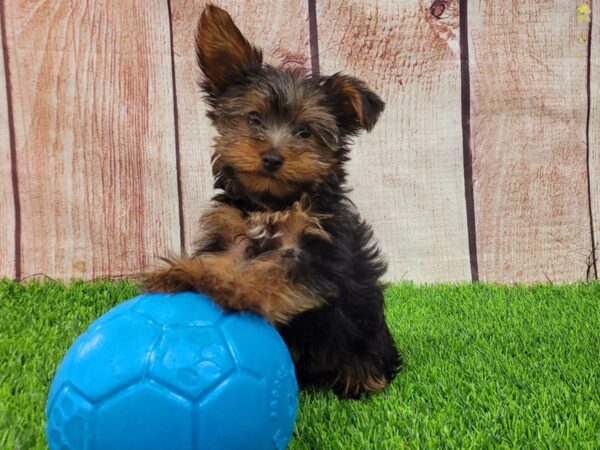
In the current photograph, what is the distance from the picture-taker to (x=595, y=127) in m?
4.97

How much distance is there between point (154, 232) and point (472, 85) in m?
2.92

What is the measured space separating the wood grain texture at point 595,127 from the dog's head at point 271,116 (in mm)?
2982

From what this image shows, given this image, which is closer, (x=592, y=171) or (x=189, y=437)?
(x=189, y=437)

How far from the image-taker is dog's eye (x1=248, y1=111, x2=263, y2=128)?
2791mm

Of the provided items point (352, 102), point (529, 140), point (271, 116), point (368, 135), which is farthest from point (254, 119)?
point (529, 140)

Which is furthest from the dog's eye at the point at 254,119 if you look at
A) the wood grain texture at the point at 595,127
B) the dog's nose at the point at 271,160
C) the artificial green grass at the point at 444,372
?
the wood grain texture at the point at 595,127

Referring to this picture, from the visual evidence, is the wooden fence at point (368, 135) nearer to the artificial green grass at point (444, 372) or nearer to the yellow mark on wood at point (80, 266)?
the yellow mark on wood at point (80, 266)

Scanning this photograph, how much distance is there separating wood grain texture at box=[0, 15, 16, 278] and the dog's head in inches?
91.1

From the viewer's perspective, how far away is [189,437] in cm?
159

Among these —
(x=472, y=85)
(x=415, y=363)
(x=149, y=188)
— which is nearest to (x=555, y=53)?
(x=472, y=85)

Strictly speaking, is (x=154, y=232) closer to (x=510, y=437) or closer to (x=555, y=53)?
(x=510, y=437)

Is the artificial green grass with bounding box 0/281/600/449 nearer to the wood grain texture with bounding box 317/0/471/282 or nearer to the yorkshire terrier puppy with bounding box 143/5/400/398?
the yorkshire terrier puppy with bounding box 143/5/400/398

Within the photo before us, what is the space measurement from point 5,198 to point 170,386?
354cm

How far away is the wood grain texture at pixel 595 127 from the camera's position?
4875mm
